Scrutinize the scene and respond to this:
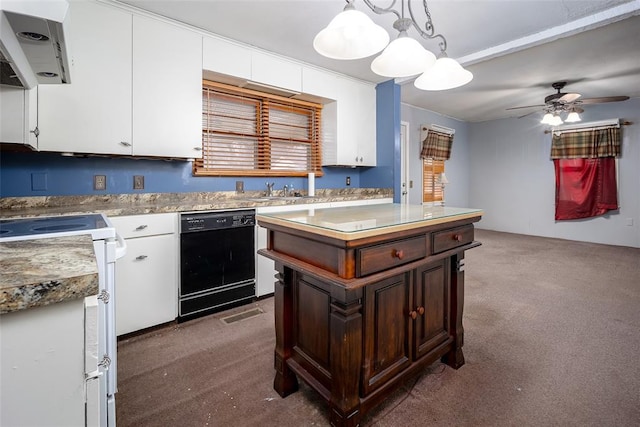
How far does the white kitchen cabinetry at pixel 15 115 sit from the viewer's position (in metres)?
1.84

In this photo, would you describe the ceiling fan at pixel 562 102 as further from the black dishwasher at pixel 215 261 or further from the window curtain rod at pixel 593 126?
the black dishwasher at pixel 215 261

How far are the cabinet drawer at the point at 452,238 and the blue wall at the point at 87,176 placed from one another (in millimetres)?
2371

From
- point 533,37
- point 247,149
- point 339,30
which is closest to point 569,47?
point 533,37

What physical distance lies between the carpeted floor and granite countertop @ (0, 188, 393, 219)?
75cm

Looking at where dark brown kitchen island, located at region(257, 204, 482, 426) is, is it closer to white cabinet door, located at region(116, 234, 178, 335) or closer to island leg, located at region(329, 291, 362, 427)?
island leg, located at region(329, 291, 362, 427)

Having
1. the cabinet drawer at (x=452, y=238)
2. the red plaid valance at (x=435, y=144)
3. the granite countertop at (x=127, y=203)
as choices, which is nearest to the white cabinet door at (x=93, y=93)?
the granite countertop at (x=127, y=203)

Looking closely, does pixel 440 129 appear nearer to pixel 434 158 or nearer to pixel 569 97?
pixel 434 158

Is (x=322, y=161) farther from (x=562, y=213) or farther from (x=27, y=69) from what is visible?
(x=562, y=213)

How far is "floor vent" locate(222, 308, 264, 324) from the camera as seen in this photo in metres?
2.54

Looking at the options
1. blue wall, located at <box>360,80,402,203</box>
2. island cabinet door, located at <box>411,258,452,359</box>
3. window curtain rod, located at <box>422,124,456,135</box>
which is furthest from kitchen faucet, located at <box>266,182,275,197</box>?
window curtain rod, located at <box>422,124,456,135</box>

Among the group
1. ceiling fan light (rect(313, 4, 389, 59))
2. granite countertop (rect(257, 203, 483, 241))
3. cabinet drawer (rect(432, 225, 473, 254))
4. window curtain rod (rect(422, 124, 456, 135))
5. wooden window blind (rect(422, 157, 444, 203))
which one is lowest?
cabinet drawer (rect(432, 225, 473, 254))

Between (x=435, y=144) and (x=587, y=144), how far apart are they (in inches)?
98.8

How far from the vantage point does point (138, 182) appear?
278 cm

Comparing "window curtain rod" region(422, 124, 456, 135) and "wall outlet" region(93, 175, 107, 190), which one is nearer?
"wall outlet" region(93, 175, 107, 190)
